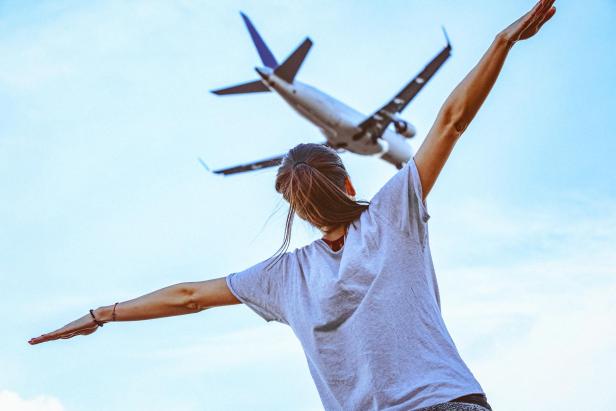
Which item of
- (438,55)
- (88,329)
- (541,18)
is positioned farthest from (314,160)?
(438,55)

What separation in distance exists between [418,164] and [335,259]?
0.36m

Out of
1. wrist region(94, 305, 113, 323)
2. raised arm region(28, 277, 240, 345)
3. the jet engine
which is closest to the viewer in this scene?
raised arm region(28, 277, 240, 345)

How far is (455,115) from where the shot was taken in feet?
6.05

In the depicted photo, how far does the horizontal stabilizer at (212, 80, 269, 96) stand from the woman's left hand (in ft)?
103

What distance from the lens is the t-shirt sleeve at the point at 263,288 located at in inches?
82.9

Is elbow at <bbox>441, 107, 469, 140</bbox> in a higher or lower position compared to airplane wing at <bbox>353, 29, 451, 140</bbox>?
higher

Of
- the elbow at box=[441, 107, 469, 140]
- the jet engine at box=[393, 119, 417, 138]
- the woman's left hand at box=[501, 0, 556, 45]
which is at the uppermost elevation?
the woman's left hand at box=[501, 0, 556, 45]

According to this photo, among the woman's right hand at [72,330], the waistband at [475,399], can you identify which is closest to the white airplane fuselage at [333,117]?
the woman's right hand at [72,330]

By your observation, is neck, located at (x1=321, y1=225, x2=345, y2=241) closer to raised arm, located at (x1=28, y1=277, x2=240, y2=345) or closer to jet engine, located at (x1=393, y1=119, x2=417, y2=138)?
raised arm, located at (x1=28, y1=277, x2=240, y2=345)

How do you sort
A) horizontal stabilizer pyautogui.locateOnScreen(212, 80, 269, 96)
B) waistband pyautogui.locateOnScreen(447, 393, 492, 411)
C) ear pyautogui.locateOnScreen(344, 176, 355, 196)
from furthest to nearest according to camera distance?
1. horizontal stabilizer pyautogui.locateOnScreen(212, 80, 269, 96)
2. ear pyautogui.locateOnScreen(344, 176, 355, 196)
3. waistband pyautogui.locateOnScreen(447, 393, 492, 411)

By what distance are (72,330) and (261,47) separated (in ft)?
124

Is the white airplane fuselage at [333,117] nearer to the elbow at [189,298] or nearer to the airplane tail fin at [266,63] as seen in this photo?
the airplane tail fin at [266,63]

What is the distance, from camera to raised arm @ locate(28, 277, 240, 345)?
2.27 metres

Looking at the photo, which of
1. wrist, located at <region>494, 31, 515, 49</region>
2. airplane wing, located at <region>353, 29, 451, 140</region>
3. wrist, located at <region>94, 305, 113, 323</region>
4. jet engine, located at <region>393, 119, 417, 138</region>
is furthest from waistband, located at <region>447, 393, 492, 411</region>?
jet engine, located at <region>393, 119, 417, 138</region>
